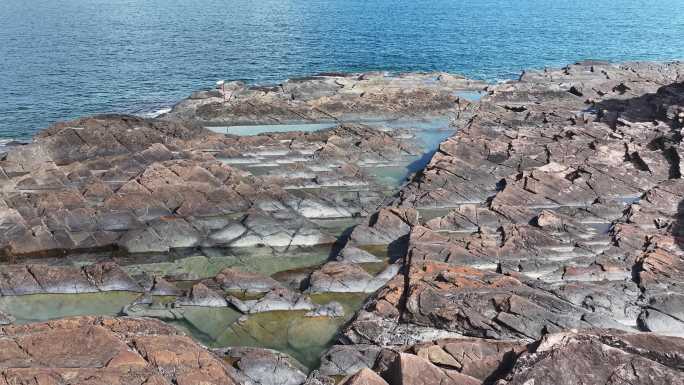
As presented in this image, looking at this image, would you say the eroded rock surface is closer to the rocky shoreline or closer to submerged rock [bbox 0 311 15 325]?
the rocky shoreline

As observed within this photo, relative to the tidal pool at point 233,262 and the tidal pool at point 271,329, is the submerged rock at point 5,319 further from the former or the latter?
the tidal pool at point 271,329

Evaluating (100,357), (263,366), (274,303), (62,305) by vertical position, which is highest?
(100,357)

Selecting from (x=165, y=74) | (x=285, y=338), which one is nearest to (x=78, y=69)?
(x=165, y=74)

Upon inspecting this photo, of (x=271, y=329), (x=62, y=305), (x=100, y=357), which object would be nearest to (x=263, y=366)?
(x=271, y=329)

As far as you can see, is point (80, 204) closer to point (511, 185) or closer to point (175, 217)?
point (175, 217)

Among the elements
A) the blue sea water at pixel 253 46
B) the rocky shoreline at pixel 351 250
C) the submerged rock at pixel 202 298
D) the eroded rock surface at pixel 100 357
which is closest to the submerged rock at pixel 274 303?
the rocky shoreline at pixel 351 250

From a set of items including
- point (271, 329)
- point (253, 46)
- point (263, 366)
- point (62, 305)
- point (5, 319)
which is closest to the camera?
point (263, 366)

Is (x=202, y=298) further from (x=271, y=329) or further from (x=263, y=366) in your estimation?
(x=263, y=366)

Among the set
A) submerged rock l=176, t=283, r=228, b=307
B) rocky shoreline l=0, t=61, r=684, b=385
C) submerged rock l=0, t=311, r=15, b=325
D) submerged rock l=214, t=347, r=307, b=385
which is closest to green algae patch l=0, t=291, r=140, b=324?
rocky shoreline l=0, t=61, r=684, b=385
